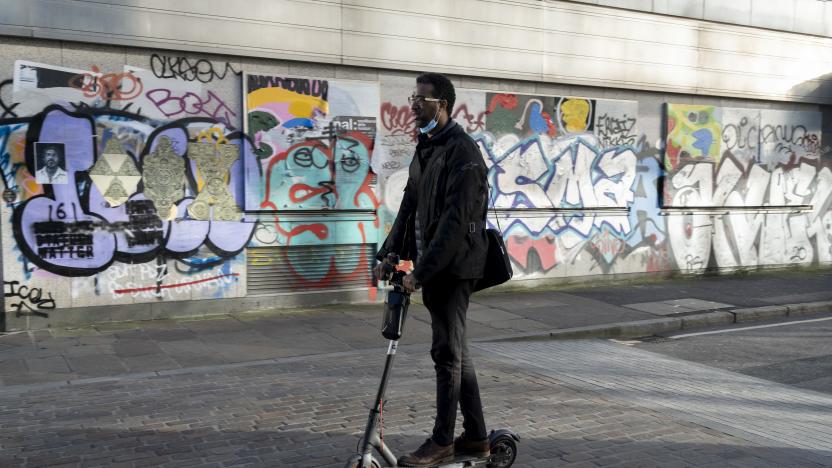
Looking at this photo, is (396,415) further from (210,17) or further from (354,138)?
(210,17)

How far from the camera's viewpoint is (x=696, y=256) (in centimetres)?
1402

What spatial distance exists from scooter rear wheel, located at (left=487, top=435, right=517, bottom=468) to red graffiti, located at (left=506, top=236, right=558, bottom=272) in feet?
24.5

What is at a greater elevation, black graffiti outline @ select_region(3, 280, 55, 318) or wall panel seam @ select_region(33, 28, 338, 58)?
wall panel seam @ select_region(33, 28, 338, 58)

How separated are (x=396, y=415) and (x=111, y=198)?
5.16 m

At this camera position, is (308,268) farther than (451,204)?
Yes

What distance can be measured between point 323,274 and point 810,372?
5996 millimetres

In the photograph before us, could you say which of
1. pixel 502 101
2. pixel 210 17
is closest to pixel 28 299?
pixel 210 17

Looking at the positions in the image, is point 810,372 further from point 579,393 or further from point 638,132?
point 638,132

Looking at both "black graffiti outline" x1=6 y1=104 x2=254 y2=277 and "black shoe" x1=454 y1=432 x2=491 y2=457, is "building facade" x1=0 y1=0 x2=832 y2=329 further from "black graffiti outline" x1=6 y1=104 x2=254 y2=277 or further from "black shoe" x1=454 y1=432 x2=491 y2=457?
"black shoe" x1=454 y1=432 x2=491 y2=457

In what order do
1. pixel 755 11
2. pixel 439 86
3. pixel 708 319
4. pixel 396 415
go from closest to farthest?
1. pixel 439 86
2. pixel 396 415
3. pixel 708 319
4. pixel 755 11

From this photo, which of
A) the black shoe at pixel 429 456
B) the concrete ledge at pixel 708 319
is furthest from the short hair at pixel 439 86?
the concrete ledge at pixel 708 319

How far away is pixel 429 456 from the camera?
427 centimetres

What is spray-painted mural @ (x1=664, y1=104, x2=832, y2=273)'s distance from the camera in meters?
13.8

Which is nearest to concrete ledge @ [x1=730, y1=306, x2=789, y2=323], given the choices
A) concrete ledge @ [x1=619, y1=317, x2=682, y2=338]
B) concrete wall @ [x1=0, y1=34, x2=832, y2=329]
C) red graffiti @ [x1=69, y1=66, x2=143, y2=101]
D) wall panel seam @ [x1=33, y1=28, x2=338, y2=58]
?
concrete ledge @ [x1=619, y1=317, x2=682, y2=338]
